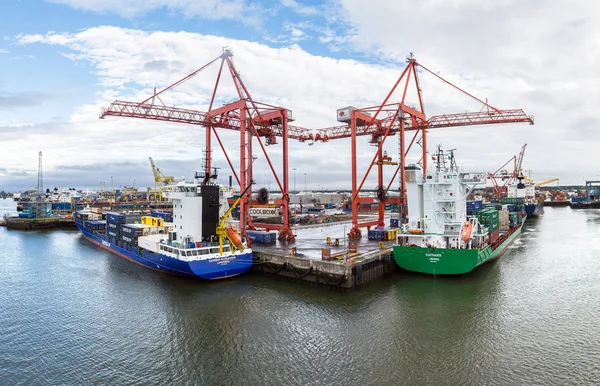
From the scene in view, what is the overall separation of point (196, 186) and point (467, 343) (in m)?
22.3

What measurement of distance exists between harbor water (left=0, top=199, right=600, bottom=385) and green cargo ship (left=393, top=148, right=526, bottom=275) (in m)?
1.44

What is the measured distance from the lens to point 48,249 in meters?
42.6

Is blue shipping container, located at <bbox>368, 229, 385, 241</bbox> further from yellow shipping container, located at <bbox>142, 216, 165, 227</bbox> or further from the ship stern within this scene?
yellow shipping container, located at <bbox>142, 216, 165, 227</bbox>

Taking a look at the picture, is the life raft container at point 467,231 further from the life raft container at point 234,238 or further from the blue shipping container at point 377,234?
the life raft container at point 234,238

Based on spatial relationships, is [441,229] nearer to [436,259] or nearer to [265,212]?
[436,259]

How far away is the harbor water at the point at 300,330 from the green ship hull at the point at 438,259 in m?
0.82

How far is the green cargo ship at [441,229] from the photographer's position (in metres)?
25.7

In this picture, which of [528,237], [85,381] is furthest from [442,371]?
[528,237]

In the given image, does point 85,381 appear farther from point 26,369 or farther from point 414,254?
point 414,254

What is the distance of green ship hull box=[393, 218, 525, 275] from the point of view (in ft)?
82.3

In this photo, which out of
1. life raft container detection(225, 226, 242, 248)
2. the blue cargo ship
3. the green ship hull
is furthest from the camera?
life raft container detection(225, 226, 242, 248)

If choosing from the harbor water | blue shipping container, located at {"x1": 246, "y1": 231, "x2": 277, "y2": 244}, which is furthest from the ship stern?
blue shipping container, located at {"x1": 246, "y1": 231, "x2": 277, "y2": 244}

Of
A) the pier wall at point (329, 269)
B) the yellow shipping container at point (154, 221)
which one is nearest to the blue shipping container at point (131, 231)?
the yellow shipping container at point (154, 221)

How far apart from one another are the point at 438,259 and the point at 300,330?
14.0 meters
